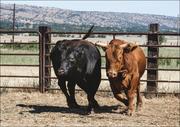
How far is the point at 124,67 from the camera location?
A: 10500 millimetres

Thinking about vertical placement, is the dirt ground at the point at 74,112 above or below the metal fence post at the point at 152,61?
below

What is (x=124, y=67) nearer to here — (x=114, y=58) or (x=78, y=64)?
(x=114, y=58)

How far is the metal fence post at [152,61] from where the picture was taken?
13695 mm

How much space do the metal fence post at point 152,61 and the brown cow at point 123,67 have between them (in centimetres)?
247

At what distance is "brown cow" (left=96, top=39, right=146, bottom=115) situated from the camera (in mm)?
10078

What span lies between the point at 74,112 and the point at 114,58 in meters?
1.83

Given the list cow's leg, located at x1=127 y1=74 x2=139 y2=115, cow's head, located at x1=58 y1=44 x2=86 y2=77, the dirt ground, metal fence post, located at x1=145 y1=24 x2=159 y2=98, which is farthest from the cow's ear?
metal fence post, located at x1=145 y1=24 x2=159 y2=98

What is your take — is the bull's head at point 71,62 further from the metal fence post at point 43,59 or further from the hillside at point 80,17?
the hillside at point 80,17

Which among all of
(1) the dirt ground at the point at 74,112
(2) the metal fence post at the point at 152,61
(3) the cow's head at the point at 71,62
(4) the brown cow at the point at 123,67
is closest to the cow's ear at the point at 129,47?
(4) the brown cow at the point at 123,67

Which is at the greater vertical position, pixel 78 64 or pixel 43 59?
pixel 78 64

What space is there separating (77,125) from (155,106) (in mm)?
3042

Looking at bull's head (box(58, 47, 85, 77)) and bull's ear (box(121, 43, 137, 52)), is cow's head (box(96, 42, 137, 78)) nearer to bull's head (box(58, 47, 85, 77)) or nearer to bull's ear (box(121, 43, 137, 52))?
bull's ear (box(121, 43, 137, 52))

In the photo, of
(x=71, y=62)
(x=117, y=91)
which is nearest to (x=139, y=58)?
(x=117, y=91)

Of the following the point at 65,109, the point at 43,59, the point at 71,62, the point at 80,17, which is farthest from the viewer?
the point at 80,17
